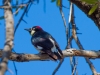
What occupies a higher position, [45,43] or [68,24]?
[68,24]

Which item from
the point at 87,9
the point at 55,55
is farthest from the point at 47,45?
the point at 87,9

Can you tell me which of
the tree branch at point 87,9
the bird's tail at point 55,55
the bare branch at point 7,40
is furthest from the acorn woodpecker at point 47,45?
the bare branch at point 7,40

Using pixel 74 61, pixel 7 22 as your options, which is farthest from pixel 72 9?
pixel 7 22

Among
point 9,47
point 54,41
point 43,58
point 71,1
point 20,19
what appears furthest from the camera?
point 54,41

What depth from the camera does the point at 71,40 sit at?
2066 millimetres

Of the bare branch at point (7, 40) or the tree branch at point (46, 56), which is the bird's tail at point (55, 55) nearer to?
the tree branch at point (46, 56)

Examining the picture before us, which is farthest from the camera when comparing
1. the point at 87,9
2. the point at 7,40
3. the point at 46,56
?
the point at 87,9

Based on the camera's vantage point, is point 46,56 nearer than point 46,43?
Yes

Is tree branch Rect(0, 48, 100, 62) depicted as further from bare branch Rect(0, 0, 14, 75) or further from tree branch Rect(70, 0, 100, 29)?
bare branch Rect(0, 0, 14, 75)

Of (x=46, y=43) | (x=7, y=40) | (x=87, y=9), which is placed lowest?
(x=46, y=43)

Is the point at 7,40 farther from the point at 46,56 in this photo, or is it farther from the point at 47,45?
the point at 47,45

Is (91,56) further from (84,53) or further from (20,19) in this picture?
(20,19)

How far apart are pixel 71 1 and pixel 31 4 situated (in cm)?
62

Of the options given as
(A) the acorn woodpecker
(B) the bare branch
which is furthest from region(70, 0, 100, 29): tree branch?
(B) the bare branch
